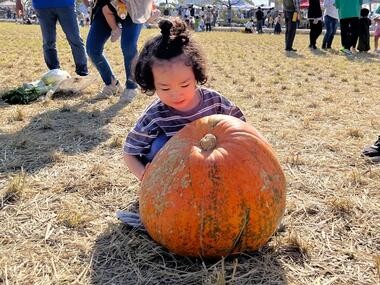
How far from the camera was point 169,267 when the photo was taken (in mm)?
2016

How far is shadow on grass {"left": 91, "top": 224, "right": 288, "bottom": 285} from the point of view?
6.27 feet

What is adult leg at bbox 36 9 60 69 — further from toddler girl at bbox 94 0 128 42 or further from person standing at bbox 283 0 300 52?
person standing at bbox 283 0 300 52

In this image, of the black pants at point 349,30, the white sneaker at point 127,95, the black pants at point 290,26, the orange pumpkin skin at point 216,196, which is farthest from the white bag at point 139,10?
the black pants at point 349,30

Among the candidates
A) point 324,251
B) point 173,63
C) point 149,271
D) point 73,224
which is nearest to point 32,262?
point 73,224

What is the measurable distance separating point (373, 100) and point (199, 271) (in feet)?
14.6

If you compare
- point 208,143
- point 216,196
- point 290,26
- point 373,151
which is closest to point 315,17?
point 290,26

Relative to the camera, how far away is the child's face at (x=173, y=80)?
220 cm

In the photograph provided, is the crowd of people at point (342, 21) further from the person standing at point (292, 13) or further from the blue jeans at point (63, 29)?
the blue jeans at point (63, 29)

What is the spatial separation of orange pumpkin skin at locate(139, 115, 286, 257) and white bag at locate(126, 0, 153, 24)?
315 centimetres

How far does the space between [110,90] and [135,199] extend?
3.10 m

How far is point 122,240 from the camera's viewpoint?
89.0 inches

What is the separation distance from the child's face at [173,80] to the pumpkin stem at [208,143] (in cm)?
33

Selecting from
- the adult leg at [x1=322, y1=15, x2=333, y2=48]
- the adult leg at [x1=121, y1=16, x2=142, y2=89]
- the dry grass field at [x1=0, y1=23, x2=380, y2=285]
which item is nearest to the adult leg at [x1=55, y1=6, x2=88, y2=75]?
the dry grass field at [x1=0, y1=23, x2=380, y2=285]

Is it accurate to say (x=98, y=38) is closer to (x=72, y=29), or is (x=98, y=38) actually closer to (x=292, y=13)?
(x=72, y=29)
